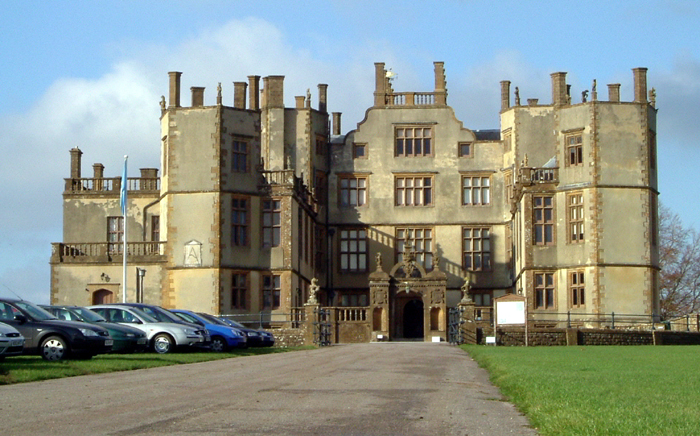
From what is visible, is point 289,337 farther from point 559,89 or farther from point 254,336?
point 559,89

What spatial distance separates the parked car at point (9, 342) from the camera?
22.7 meters

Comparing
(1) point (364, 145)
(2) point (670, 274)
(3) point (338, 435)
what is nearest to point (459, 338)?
(1) point (364, 145)

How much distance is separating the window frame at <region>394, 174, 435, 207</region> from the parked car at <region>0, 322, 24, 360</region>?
133 feet

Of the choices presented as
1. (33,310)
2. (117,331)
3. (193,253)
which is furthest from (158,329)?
(193,253)

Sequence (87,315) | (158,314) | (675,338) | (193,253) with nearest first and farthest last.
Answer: (87,315) < (158,314) < (675,338) < (193,253)

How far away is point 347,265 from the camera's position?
2467 inches

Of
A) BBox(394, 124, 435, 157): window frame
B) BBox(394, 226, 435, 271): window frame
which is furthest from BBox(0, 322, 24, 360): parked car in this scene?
BBox(394, 124, 435, 157): window frame

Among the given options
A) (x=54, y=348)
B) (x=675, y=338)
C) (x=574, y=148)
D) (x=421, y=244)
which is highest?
(x=574, y=148)

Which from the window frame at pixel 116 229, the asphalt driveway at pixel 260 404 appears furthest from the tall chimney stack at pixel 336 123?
the asphalt driveway at pixel 260 404

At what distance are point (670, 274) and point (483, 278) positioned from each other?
18.0 meters

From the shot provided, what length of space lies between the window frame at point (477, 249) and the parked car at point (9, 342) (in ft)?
134

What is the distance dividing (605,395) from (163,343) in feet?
58.8

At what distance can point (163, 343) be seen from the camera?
32094 mm

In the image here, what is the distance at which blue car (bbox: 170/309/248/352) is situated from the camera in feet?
118
